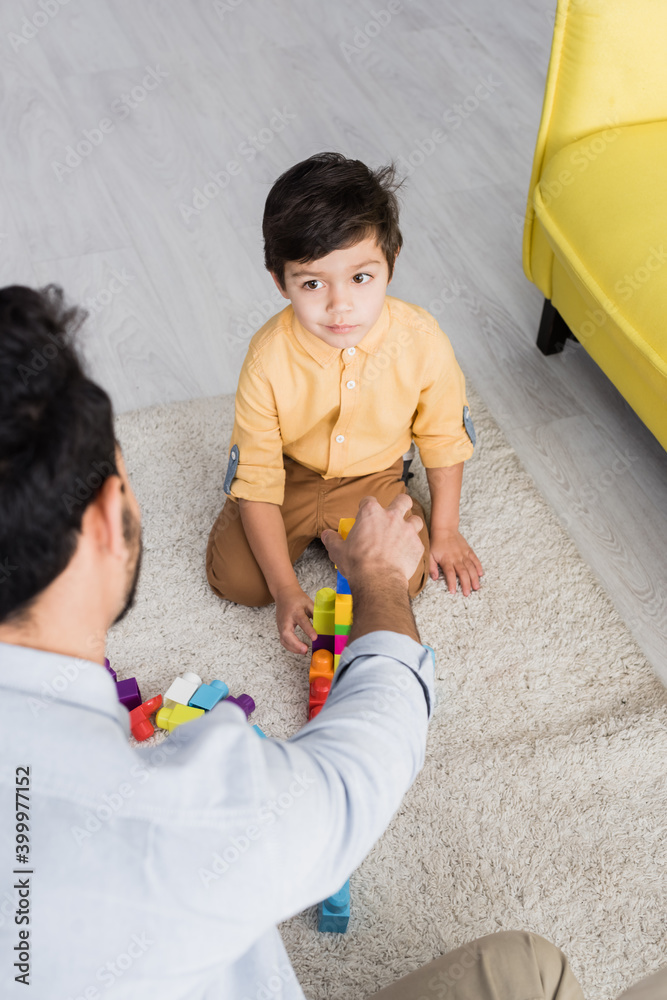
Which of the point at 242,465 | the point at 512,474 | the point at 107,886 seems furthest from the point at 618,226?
the point at 107,886

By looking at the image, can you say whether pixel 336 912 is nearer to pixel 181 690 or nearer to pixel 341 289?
pixel 181 690

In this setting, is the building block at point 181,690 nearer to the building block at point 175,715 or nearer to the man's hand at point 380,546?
the building block at point 175,715

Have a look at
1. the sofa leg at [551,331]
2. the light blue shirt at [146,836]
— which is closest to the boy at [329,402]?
the sofa leg at [551,331]

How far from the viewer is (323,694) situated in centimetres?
121

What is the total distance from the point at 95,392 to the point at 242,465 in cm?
72

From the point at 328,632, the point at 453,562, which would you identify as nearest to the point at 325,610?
the point at 328,632

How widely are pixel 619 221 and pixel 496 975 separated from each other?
1084 mm

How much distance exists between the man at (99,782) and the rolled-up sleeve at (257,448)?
0.63 meters

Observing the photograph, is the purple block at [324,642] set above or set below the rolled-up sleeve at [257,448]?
below

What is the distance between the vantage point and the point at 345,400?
124 centimetres

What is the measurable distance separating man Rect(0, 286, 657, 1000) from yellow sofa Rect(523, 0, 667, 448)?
3.04 ft

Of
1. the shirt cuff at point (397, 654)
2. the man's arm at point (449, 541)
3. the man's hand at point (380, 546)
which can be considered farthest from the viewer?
the man's arm at point (449, 541)

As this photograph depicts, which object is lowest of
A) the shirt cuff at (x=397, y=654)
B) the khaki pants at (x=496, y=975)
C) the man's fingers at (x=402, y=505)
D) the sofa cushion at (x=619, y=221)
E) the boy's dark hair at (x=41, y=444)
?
the khaki pants at (x=496, y=975)

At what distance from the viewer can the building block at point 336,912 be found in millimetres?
1011
